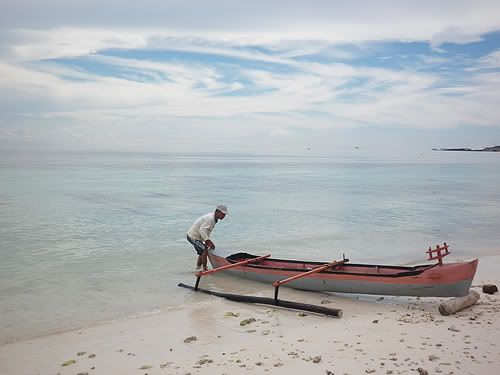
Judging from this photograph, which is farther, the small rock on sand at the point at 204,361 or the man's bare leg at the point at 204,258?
the man's bare leg at the point at 204,258

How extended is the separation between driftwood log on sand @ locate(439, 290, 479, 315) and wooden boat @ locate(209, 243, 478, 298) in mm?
142

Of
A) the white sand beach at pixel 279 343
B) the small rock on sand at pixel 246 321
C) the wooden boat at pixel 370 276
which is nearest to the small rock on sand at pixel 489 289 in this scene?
the white sand beach at pixel 279 343

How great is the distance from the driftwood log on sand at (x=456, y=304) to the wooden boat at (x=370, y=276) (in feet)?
0.47

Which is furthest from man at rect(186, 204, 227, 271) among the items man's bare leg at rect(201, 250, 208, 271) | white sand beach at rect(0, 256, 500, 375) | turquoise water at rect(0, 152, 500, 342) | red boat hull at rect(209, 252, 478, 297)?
white sand beach at rect(0, 256, 500, 375)

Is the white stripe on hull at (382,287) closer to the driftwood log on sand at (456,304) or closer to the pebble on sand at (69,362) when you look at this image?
the driftwood log on sand at (456,304)

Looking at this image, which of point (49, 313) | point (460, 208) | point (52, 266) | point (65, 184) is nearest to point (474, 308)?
point (49, 313)

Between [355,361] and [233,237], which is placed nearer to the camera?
[355,361]

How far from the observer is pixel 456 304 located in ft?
26.3

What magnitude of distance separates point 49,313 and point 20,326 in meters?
0.71

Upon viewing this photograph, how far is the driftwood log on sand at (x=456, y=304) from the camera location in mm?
7938

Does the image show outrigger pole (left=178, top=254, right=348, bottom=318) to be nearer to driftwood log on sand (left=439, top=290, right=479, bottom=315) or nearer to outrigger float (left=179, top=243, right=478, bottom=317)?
outrigger float (left=179, top=243, right=478, bottom=317)

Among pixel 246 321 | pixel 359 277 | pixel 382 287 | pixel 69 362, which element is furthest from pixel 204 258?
pixel 69 362

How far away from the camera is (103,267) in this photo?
12820 mm

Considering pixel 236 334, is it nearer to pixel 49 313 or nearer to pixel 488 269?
pixel 49 313
